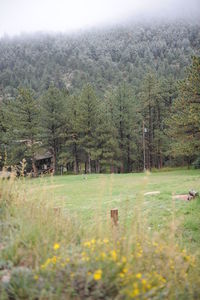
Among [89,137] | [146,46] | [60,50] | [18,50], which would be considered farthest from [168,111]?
[18,50]

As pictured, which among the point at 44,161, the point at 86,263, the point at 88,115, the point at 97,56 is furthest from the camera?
the point at 97,56

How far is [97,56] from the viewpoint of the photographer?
11038 cm

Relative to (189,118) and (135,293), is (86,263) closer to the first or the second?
(135,293)

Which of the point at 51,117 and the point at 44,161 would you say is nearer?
the point at 51,117

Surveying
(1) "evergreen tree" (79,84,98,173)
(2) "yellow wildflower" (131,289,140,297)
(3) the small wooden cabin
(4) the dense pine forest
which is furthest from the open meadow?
(3) the small wooden cabin

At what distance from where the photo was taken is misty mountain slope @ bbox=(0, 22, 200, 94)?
3071 inches

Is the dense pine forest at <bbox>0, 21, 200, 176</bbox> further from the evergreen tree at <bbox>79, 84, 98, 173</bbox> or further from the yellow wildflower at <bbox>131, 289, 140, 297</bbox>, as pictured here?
the yellow wildflower at <bbox>131, 289, 140, 297</bbox>

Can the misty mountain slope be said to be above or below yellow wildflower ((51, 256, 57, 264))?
above

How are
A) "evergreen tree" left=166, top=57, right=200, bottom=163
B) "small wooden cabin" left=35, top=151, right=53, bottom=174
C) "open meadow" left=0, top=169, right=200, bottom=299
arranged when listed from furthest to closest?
"small wooden cabin" left=35, top=151, right=53, bottom=174 < "evergreen tree" left=166, top=57, right=200, bottom=163 < "open meadow" left=0, top=169, right=200, bottom=299

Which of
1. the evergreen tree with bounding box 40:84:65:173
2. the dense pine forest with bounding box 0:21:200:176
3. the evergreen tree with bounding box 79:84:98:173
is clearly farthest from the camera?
the evergreen tree with bounding box 40:84:65:173

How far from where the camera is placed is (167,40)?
4567 inches

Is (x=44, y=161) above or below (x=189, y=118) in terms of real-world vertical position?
below

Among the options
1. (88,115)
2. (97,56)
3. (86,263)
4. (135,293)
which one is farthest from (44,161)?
(97,56)

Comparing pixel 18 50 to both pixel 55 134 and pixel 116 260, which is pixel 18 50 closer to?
pixel 55 134
